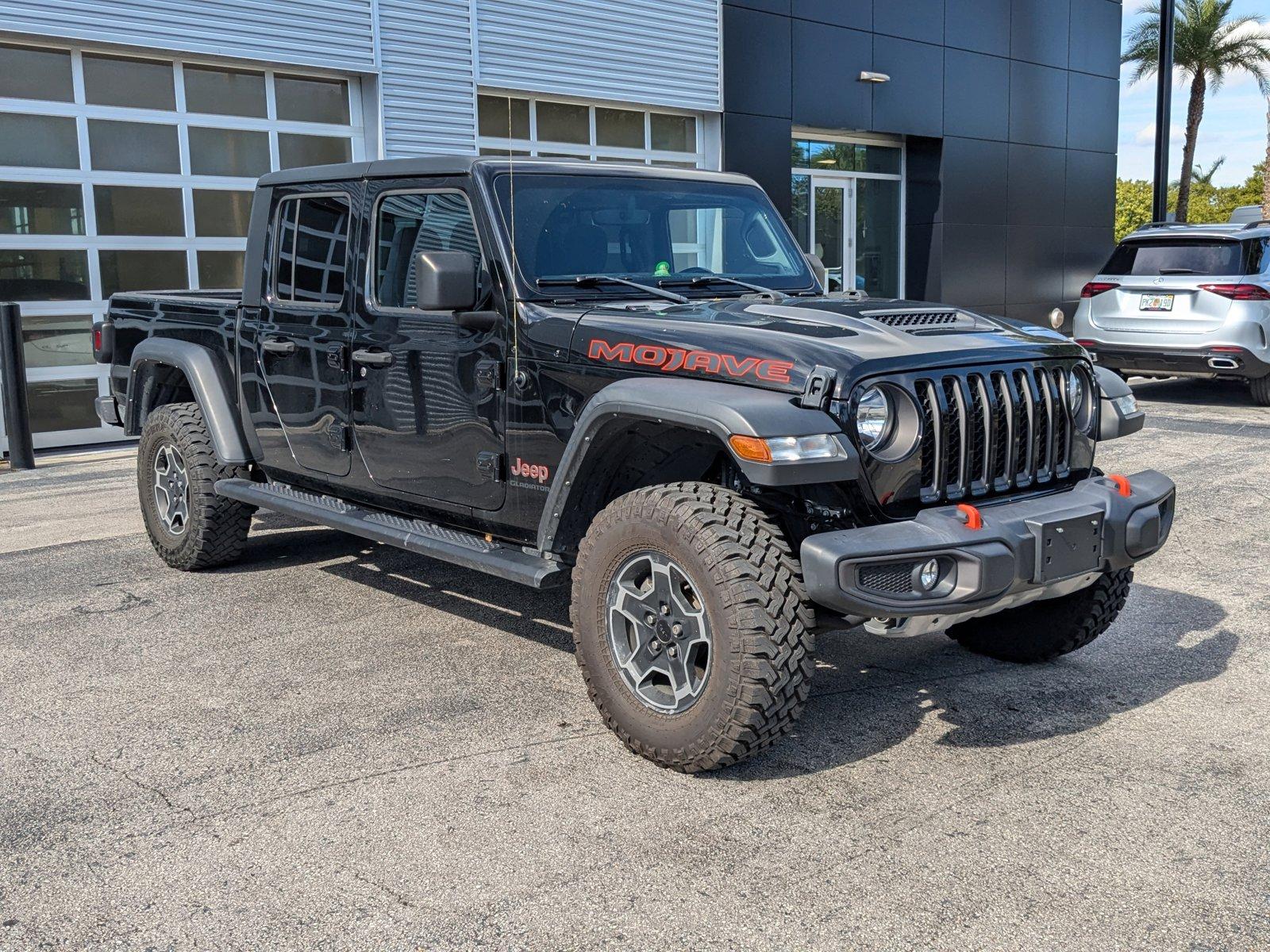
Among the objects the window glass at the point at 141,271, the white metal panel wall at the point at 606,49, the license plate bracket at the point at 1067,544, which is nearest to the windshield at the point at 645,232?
the license plate bracket at the point at 1067,544

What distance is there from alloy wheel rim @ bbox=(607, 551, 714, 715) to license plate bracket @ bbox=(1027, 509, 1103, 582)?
3.33 ft

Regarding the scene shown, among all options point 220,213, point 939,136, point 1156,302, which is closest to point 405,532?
point 220,213

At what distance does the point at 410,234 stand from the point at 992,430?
8.17 ft

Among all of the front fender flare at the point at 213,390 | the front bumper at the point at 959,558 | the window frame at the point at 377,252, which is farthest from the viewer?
the front fender flare at the point at 213,390

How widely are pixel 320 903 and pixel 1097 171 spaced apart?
888 inches

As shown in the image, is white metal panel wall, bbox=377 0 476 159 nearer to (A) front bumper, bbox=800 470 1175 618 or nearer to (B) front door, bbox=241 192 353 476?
(B) front door, bbox=241 192 353 476

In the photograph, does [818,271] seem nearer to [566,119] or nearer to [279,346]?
[279,346]

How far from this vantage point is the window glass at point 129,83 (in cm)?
1097

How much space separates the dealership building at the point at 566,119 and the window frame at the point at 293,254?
2.16 meters

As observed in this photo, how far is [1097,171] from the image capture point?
22.8 metres

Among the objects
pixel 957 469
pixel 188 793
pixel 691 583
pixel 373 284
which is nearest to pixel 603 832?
pixel 691 583

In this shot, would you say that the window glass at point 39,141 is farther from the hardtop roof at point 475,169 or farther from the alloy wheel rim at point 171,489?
the hardtop roof at point 475,169

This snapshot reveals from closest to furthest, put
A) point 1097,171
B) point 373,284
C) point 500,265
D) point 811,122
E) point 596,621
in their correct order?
point 596,621
point 500,265
point 373,284
point 811,122
point 1097,171

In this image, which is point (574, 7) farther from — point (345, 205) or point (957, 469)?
point (957, 469)
